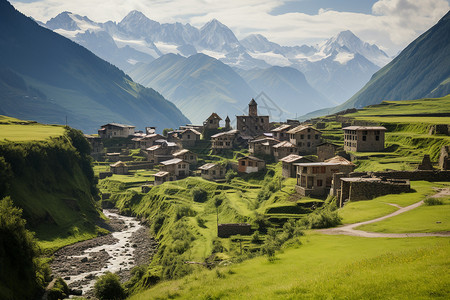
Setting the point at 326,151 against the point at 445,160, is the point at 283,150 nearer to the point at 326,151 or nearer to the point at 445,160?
the point at 326,151

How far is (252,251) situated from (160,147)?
86.7 m

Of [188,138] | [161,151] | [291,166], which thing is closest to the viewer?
[291,166]

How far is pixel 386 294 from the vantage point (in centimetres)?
2302

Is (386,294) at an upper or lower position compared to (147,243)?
upper

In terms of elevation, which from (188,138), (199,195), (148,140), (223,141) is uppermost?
(188,138)

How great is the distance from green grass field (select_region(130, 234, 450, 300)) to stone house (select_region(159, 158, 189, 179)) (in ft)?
252

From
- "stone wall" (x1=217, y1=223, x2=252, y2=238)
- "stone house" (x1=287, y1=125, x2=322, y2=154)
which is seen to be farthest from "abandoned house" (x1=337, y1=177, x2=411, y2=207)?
"stone house" (x1=287, y1=125, x2=322, y2=154)

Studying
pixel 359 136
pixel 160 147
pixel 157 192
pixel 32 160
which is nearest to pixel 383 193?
pixel 359 136

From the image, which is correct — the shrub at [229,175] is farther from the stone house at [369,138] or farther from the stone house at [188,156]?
the stone house at [369,138]

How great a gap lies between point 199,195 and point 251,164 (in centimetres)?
1567

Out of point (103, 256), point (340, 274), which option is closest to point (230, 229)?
point (103, 256)

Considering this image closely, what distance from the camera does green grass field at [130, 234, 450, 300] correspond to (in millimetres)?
23531

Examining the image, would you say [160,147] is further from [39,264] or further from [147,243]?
[39,264]

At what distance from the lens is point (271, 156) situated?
110 meters
